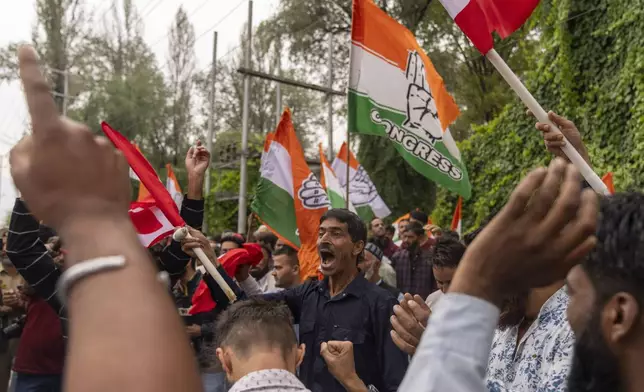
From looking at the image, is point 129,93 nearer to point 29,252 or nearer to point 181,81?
point 181,81

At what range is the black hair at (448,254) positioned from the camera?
4.79 m

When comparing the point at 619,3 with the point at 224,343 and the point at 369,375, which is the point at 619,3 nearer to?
the point at 369,375

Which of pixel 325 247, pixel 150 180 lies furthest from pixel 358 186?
pixel 150 180

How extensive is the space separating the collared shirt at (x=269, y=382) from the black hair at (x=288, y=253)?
4628 mm

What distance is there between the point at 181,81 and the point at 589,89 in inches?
1373

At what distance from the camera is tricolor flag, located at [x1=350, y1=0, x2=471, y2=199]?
621 cm

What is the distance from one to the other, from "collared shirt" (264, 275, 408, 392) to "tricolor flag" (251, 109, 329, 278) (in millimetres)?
3111

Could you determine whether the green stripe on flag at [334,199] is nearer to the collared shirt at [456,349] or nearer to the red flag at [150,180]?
the red flag at [150,180]

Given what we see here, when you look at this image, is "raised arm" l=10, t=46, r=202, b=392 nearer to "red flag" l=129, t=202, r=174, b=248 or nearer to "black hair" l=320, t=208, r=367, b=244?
"black hair" l=320, t=208, r=367, b=244

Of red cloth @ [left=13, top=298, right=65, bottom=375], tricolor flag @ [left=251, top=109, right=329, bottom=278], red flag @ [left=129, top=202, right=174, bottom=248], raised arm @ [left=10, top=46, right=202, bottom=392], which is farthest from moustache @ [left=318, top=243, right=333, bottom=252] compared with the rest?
raised arm @ [left=10, top=46, right=202, bottom=392]

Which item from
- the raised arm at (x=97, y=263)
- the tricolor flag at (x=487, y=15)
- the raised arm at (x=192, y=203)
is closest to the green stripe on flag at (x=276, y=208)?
the raised arm at (x=192, y=203)

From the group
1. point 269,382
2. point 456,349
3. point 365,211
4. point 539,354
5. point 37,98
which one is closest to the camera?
point 37,98

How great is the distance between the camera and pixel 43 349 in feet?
18.5

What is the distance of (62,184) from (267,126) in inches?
1731
